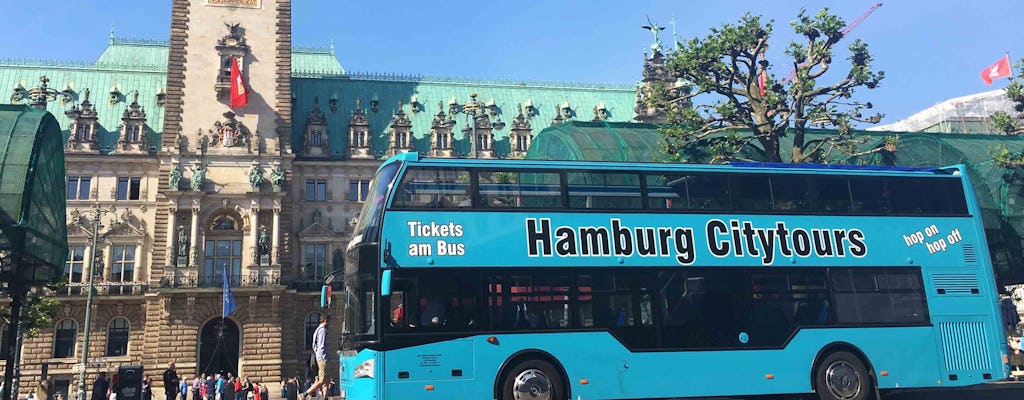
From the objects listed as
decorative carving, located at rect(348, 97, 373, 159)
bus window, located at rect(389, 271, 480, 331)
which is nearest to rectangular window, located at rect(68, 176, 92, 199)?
decorative carving, located at rect(348, 97, 373, 159)

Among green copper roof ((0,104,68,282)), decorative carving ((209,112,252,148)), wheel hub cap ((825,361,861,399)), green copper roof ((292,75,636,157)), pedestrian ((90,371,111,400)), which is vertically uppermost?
green copper roof ((292,75,636,157))

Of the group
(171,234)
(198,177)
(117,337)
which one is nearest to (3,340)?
(117,337)

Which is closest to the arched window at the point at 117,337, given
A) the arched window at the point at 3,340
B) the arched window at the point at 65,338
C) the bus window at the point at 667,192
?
the arched window at the point at 65,338

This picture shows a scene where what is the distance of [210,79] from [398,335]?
42019 millimetres

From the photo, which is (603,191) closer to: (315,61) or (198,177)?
(198,177)

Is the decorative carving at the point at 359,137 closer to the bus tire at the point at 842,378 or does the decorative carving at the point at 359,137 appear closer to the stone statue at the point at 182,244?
the stone statue at the point at 182,244

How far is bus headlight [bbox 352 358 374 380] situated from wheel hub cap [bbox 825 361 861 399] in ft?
31.3

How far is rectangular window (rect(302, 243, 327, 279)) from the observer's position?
52.0 meters

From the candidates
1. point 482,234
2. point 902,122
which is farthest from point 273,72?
point 902,122

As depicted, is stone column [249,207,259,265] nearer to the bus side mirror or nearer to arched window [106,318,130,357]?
arched window [106,318,130,357]

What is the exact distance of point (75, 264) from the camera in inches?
1918

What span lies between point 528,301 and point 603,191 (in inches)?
115

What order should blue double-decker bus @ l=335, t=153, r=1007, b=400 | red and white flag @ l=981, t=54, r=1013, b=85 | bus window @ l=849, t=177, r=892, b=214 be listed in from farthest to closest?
red and white flag @ l=981, t=54, r=1013, b=85, bus window @ l=849, t=177, r=892, b=214, blue double-decker bus @ l=335, t=153, r=1007, b=400

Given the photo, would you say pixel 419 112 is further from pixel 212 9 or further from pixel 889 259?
pixel 889 259
